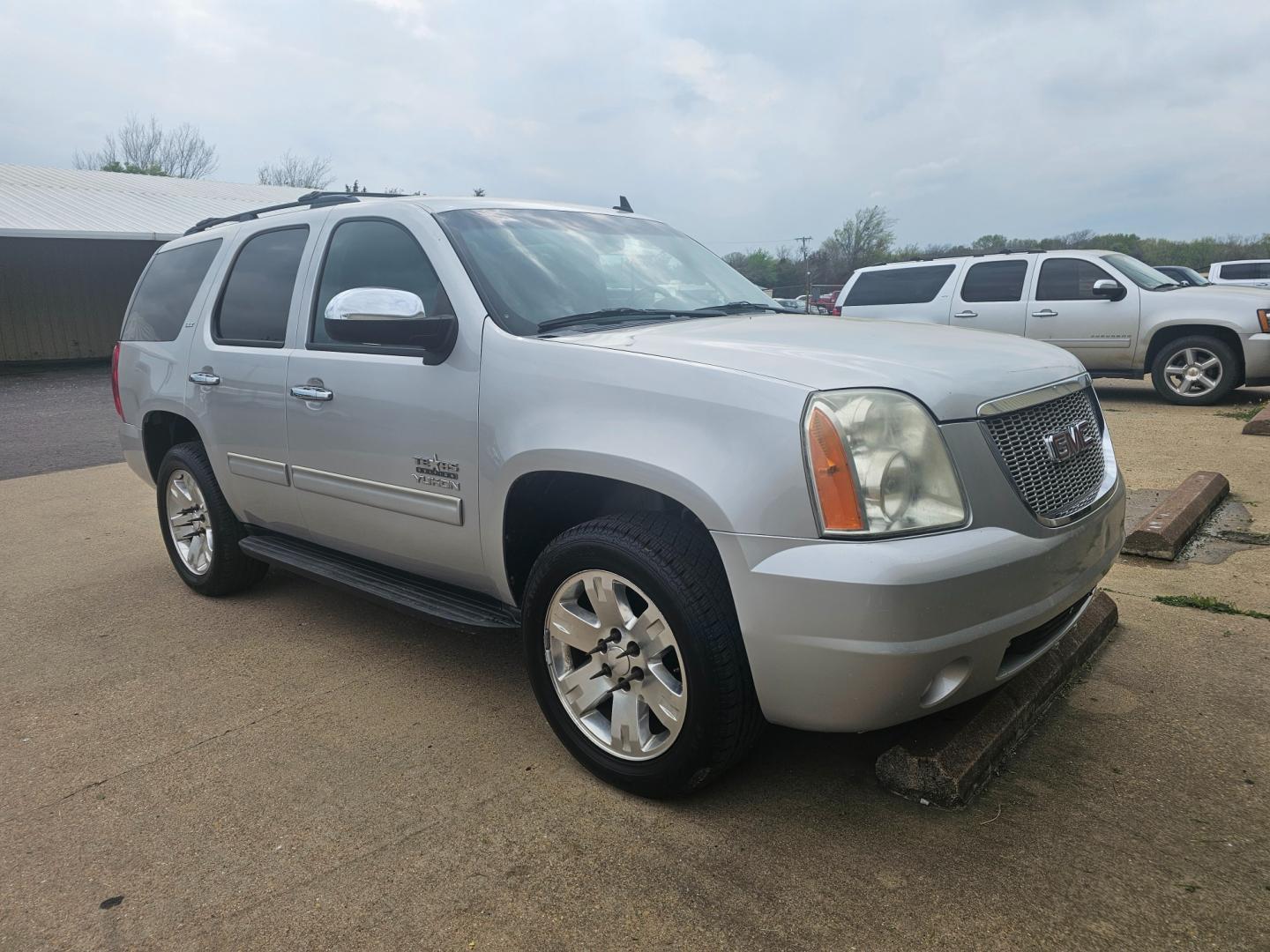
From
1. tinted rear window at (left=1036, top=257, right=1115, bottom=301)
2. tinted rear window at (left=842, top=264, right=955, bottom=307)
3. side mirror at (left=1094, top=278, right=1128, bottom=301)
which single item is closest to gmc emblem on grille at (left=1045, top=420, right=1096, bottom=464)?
side mirror at (left=1094, top=278, right=1128, bottom=301)

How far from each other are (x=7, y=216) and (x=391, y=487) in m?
21.5

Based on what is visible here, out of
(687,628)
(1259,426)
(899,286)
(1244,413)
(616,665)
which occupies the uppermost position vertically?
(899,286)

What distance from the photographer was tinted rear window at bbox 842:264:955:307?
11.6 meters

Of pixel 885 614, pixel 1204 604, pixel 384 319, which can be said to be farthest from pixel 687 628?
pixel 1204 604

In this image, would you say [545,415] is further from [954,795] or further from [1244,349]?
[1244,349]

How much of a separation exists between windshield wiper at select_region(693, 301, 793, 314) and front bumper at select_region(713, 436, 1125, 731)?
141cm

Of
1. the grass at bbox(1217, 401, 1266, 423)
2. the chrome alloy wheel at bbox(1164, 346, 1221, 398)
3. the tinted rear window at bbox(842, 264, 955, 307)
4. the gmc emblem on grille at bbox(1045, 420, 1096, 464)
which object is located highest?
the tinted rear window at bbox(842, 264, 955, 307)

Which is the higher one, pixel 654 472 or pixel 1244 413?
pixel 654 472

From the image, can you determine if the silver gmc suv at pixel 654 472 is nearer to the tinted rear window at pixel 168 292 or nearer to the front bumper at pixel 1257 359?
the tinted rear window at pixel 168 292

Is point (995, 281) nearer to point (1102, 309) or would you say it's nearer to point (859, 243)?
point (1102, 309)

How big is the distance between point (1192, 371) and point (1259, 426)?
8.21 feet

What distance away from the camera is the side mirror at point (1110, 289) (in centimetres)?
1055

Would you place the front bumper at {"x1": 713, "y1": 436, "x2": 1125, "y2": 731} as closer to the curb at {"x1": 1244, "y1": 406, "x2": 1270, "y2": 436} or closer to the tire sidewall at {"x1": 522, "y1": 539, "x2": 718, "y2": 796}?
the tire sidewall at {"x1": 522, "y1": 539, "x2": 718, "y2": 796}

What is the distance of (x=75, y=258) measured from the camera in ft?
79.4
